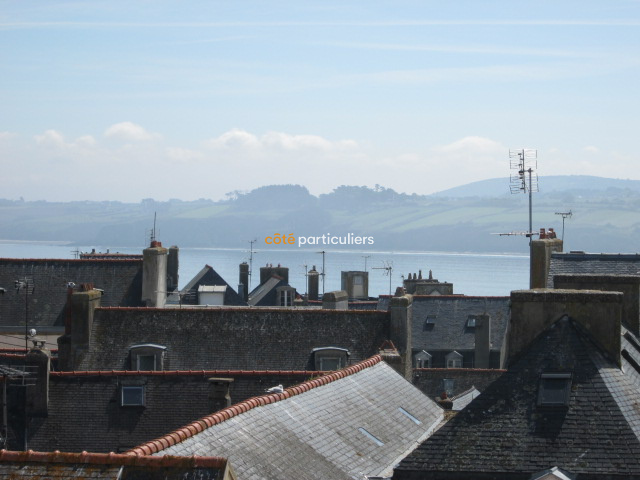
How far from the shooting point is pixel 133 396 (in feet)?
105

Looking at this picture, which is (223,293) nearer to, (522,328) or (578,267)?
(578,267)

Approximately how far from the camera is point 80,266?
52.2m

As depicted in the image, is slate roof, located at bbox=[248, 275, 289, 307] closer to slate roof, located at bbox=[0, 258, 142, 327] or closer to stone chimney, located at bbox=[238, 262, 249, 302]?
stone chimney, located at bbox=[238, 262, 249, 302]

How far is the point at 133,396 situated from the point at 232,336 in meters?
9.52

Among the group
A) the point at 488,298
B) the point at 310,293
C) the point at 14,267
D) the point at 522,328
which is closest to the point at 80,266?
the point at 14,267

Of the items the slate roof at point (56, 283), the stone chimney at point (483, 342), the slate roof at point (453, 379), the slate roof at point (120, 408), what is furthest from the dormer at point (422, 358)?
the slate roof at point (120, 408)

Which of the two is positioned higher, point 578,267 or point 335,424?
point 578,267

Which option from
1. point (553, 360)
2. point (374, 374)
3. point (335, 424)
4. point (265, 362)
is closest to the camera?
point (553, 360)

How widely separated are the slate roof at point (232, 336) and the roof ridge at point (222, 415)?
38.9 ft

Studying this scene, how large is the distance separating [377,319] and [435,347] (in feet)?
92.4

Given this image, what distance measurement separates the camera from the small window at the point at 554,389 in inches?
826

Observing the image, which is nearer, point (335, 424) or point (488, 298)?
point (335, 424)

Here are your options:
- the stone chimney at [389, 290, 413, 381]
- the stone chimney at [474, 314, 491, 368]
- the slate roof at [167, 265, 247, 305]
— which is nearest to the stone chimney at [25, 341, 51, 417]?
the stone chimney at [389, 290, 413, 381]

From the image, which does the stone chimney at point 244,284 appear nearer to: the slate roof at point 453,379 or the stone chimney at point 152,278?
the slate roof at point 453,379
